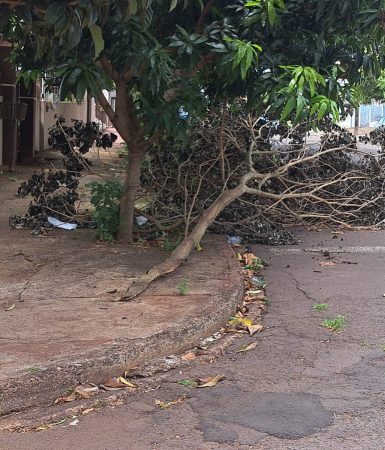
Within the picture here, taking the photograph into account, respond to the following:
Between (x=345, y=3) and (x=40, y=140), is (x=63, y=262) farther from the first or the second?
(x=40, y=140)

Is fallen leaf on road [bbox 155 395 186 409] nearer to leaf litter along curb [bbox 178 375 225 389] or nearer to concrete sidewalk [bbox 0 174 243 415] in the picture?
leaf litter along curb [bbox 178 375 225 389]

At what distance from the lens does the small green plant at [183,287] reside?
5.93m

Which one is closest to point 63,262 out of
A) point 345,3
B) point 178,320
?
point 178,320

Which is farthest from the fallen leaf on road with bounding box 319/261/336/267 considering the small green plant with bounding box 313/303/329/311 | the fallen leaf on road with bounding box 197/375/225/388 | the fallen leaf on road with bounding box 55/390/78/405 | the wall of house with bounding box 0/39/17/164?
the wall of house with bounding box 0/39/17/164

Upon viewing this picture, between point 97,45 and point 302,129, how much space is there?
6296 millimetres

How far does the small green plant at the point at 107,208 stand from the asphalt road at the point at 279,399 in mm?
2390

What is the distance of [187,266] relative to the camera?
6930 millimetres

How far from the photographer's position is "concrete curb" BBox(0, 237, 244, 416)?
4.00 meters

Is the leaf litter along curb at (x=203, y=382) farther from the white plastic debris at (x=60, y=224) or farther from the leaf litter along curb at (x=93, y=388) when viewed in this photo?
the white plastic debris at (x=60, y=224)

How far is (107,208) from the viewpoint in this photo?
7.87 m

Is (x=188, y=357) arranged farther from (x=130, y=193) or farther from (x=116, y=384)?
(x=130, y=193)

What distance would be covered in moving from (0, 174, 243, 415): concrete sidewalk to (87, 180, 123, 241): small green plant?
10.8 inches

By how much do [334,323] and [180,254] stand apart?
6.31ft

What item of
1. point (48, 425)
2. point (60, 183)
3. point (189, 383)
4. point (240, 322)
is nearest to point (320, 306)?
point (240, 322)
